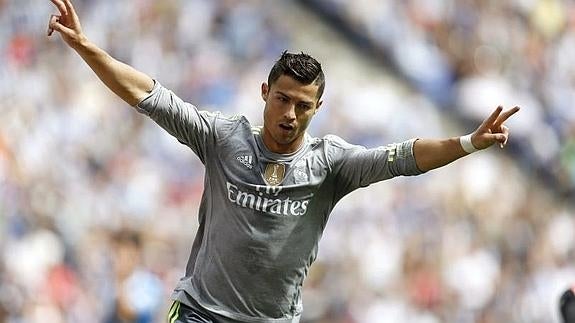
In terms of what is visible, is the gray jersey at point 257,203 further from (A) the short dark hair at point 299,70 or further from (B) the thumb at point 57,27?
(B) the thumb at point 57,27

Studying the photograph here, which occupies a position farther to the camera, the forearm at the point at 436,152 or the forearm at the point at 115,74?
the forearm at the point at 436,152

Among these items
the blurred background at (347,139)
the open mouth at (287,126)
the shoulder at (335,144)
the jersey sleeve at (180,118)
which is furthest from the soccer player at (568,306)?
the blurred background at (347,139)

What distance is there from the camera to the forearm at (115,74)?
6.25m

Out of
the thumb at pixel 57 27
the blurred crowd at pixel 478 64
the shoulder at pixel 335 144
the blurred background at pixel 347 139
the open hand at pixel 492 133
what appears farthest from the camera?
the blurred crowd at pixel 478 64

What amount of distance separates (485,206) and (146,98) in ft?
30.5

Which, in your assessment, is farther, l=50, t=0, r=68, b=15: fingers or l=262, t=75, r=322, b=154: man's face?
l=262, t=75, r=322, b=154: man's face

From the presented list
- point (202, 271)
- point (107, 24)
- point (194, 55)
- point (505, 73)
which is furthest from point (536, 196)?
point (202, 271)

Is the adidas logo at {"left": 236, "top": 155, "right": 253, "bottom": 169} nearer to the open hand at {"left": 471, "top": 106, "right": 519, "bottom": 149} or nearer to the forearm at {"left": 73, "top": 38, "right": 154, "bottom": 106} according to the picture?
the forearm at {"left": 73, "top": 38, "right": 154, "bottom": 106}

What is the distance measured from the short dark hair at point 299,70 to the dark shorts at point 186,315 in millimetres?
1231

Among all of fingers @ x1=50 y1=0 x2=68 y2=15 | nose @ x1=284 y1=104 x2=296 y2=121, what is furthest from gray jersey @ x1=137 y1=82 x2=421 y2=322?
fingers @ x1=50 y1=0 x2=68 y2=15

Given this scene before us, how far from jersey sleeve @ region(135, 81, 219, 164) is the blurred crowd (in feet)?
31.0

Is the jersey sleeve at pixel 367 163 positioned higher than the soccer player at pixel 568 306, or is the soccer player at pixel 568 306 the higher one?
the jersey sleeve at pixel 367 163

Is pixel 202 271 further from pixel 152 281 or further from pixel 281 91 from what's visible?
pixel 152 281

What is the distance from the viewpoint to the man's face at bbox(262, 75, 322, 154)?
6.54 m
